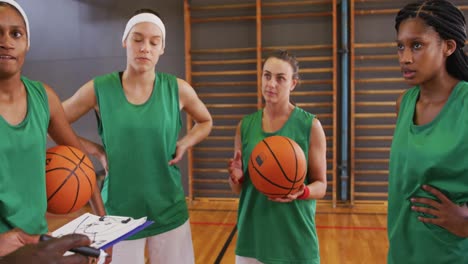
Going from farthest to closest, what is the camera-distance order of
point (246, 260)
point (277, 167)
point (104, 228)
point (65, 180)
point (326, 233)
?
point (326, 233), point (246, 260), point (277, 167), point (65, 180), point (104, 228)

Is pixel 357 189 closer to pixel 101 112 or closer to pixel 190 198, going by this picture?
pixel 190 198

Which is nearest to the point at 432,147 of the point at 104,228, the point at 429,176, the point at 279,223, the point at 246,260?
the point at 429,176

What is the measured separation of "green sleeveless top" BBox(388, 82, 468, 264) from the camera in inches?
49.4

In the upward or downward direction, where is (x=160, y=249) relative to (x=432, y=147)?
downward

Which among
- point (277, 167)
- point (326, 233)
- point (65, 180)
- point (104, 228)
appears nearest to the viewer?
point (104, 228)

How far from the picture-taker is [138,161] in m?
1.90

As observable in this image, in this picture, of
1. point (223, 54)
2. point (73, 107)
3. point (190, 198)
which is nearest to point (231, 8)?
point (223, 54)

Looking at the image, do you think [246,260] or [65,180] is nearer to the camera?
[65,180]

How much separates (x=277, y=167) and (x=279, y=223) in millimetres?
292

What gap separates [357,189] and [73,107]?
13.8ft

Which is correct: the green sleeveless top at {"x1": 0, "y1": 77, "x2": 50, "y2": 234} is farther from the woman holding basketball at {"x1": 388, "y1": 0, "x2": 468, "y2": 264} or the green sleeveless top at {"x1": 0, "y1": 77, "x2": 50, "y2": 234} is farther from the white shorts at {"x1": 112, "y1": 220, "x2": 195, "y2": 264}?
the woman holding basketball at {"x1": 388, "y1": 0, "x2": 468, "y2": 264}

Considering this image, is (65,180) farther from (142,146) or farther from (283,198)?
(283,198)

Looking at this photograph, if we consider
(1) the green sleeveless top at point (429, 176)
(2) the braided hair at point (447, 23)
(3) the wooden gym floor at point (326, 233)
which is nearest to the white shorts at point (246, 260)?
(1) the green sleeveless top at point (429, 176)

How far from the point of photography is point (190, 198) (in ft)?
17.7
